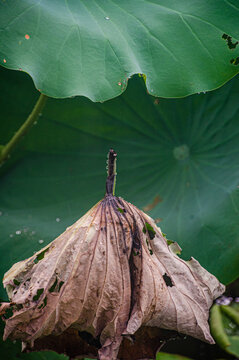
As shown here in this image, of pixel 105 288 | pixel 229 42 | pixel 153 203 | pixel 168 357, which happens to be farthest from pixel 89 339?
pixel 229 42

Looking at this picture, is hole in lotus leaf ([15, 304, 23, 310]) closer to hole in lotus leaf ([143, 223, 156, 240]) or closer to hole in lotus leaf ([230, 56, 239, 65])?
hole in lotus leaf ([143, 223, 156, 240])

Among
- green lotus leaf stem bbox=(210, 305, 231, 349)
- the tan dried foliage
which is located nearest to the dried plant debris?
the tan dried foliage

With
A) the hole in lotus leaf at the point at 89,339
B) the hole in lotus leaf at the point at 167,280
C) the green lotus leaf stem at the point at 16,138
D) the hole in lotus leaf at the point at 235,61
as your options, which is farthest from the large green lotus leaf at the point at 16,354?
the hole in lotus leaf at the point at 235,61

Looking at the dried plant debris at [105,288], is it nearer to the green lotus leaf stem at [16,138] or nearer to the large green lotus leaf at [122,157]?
the large green lotus leaf at [122,157]

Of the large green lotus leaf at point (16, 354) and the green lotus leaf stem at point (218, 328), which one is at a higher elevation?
the green lotus leaf stem at point (218, 328)

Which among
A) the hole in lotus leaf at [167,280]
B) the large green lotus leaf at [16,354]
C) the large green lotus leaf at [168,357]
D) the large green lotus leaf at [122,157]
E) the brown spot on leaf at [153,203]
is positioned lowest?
the large green lotus leaf at [168,357]

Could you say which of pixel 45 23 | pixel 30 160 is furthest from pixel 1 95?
pixel 45 23

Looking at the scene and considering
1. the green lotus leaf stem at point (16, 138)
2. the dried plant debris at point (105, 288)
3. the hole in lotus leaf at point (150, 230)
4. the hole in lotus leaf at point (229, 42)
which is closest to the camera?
the dried plant debris at point (105, 288)

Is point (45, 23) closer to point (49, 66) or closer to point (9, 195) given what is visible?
point (49, 66)
